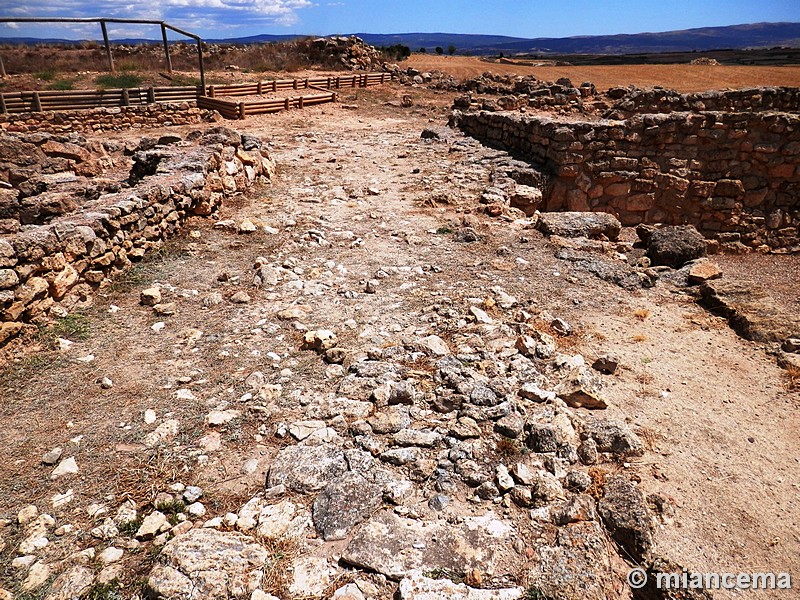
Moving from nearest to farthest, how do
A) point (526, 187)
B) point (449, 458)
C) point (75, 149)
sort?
point (449, 458) → point (526, 187) → point (75, 149)

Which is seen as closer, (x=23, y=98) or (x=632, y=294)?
(x=632, y=294)

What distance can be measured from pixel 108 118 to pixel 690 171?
15669mm

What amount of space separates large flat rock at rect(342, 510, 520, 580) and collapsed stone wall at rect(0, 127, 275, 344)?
140 inches

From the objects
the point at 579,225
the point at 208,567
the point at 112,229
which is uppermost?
the point at 112,229

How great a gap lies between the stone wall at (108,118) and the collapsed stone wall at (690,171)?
11.8 m

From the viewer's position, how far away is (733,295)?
5961 millimetres

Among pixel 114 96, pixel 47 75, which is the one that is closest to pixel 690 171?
pixel 114 96

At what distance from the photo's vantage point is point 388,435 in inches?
145

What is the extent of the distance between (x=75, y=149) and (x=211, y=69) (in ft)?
66.0

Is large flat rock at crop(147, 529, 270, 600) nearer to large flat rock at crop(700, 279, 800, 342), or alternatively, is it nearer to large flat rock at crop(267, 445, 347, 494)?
large flat rock at crop(267, 445, 347, 494)

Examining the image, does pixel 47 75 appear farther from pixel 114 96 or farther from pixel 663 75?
pixel 663 75

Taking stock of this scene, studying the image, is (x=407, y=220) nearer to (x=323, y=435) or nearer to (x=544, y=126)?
(x=544, y=126)

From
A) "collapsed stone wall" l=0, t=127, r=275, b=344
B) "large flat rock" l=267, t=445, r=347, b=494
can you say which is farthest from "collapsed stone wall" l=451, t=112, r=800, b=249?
"large flat rock" l=267, t=445, r=347, b=494

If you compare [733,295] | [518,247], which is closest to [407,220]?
[518,247]
